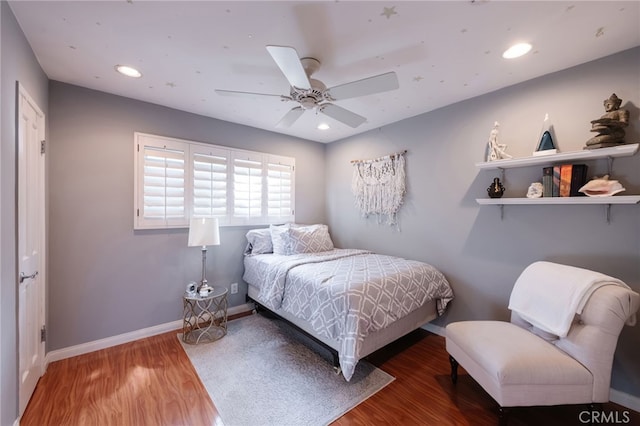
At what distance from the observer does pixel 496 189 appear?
241 cm

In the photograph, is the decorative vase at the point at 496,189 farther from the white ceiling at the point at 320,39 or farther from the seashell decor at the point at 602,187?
the white ceiling at the point at 320,39

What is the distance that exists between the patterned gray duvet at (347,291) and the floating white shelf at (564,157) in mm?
1210

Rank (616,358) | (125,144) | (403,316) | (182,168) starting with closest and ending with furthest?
(616,358) < (403,316) < (125,144) < (182,168)

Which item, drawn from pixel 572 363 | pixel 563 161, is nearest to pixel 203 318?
pixel 572 363

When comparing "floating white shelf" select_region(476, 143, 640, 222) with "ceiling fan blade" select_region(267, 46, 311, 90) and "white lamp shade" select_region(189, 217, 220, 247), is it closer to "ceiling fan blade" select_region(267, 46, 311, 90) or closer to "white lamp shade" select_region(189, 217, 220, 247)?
"ceiling fan blade" select_region(267, 46, 311, 90)

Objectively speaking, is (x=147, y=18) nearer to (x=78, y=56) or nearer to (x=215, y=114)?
(x=78, y=56)

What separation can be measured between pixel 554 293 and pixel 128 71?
12.2 feet

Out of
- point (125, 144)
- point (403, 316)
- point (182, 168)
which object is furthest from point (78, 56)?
point (403, 316)

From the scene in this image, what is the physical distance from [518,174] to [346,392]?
7.97 feet

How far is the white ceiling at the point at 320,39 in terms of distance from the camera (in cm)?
151

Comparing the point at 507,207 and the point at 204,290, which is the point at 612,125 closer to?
the point at 507,207

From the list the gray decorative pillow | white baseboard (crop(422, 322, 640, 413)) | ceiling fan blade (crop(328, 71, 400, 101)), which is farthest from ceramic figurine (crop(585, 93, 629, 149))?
the gray decorative pillow

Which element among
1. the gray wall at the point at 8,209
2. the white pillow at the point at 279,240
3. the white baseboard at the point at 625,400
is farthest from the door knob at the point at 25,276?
the white baseboard at the point at 625,400

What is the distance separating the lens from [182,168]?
299 centimetres
